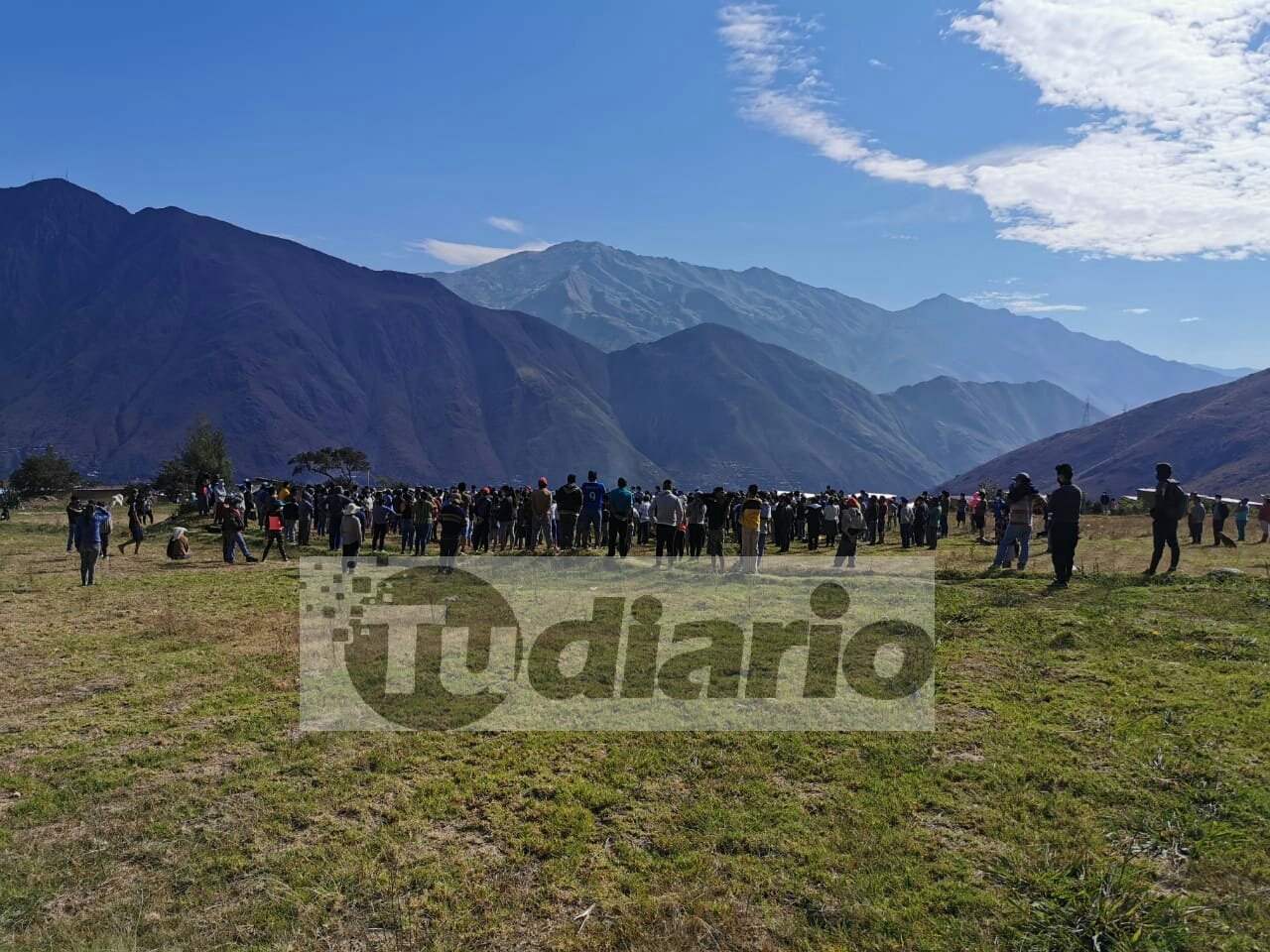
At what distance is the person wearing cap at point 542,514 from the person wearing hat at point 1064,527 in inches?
449

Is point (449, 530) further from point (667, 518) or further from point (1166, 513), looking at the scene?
point (1166, 513)

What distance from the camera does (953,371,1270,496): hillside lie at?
133000mm

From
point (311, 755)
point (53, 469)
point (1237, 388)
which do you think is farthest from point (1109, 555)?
point (1237, 388)

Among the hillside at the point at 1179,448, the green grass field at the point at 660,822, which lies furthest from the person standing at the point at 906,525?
the hillside at the point at 1179,448

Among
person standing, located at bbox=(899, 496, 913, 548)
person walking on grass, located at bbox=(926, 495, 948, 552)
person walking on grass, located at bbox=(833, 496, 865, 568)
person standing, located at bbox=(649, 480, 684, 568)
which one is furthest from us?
person standing, located at bbox=(899, 496, 913, 548)

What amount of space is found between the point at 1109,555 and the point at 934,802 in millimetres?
16619

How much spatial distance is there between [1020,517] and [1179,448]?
16780 cm

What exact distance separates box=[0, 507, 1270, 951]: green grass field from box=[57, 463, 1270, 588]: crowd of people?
587cm

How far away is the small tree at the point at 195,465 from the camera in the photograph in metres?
A: 49.6

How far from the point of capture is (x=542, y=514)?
20531mm

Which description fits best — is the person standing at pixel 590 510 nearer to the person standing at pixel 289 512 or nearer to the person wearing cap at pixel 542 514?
the person wearing cap at pixel 542 514

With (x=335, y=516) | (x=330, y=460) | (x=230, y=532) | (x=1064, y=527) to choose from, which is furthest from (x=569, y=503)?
(x=330, y=460)

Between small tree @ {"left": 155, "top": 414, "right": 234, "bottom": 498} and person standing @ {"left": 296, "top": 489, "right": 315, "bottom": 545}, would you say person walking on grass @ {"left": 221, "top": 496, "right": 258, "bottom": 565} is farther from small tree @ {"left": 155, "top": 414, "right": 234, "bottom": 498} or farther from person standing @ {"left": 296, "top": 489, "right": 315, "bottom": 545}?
small tree @ {"left": 155, "top": 414, "right": 234, "bottom": 498}

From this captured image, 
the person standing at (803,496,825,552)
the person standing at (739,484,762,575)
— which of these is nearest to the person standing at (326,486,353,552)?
the person standing at (739,484,762,575)
